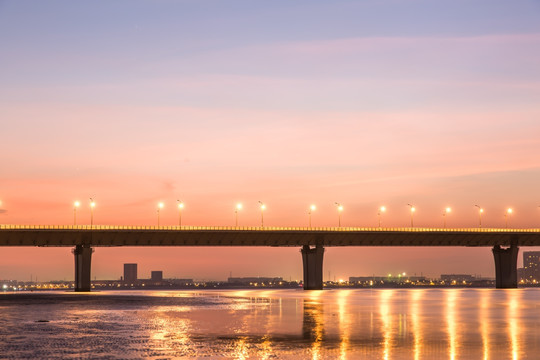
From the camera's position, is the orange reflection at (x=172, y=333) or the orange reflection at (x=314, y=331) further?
the orange reflection at (x=172, y=333)

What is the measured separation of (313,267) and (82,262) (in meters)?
49.3

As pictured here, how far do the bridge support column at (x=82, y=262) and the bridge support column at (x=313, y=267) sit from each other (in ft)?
153

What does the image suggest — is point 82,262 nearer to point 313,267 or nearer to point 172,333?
point 313,267

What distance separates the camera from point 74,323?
159ft

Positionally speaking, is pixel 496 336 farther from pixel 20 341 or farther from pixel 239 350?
pixel 20 341

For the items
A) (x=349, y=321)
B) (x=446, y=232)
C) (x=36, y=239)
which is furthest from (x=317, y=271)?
(x=349, y=321)

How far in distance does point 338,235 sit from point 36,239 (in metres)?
65.6

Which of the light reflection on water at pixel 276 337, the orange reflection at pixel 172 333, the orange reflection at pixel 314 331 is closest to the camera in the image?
the light reflection on water at pixel 276 337

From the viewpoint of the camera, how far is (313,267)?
6934 inches

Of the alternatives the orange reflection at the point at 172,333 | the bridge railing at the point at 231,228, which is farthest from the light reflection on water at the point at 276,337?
the bridge railing at the point at 231,228

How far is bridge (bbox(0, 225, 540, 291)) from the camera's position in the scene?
159 metres

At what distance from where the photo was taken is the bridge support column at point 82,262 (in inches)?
6412

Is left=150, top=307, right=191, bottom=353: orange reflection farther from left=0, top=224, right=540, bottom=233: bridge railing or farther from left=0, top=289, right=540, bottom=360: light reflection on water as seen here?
left=0, top=224, right=540, bottom=233: bridge railing

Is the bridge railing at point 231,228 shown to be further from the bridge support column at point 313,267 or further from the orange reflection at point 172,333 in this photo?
the orange reflection at point 172,333
